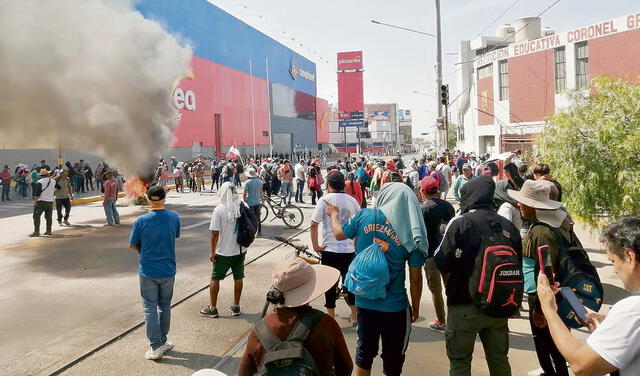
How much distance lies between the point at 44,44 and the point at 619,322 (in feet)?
37.5

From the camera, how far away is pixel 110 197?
14.0 metres

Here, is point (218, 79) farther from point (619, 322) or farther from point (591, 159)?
point (619, 322)

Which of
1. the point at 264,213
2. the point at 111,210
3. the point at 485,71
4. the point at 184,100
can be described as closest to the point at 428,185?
the point at 264,213

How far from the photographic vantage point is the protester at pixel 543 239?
348cm

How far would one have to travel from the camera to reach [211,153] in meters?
42.6

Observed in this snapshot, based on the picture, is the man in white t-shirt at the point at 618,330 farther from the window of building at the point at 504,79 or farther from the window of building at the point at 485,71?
the window of building at the point at 485,71

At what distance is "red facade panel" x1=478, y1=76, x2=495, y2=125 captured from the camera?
39625 millimetres

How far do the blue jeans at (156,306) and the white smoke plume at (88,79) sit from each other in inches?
262

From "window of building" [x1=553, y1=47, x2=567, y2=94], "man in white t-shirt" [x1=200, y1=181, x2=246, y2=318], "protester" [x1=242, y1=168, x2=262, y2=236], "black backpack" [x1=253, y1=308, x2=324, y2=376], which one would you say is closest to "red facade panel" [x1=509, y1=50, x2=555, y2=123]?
"window of building" [x1=553, y1=47, x2=567, y2=94]

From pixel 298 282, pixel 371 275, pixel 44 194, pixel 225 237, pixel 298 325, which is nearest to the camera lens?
pixel 298 325

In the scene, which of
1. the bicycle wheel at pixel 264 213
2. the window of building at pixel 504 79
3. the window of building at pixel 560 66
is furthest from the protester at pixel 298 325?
the window of building at pixel 504 79

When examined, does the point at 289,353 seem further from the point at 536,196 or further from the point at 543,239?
the point at 536,196

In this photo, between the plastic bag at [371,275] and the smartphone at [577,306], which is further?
A: the plastic bag at [371,275]

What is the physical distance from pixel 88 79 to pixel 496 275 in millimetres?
12887
